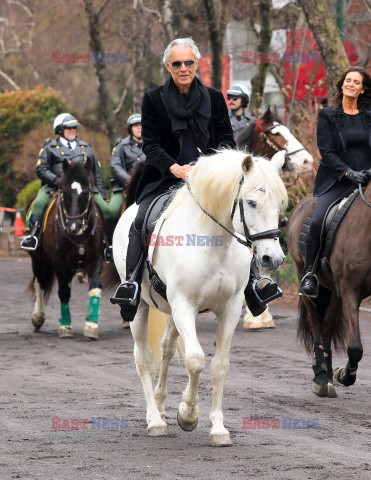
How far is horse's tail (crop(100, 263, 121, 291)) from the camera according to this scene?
43.1ft

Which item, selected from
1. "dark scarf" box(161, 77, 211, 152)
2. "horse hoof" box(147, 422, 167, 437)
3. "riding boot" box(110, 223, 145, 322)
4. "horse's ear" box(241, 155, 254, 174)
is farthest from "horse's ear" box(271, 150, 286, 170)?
"horse hoof" box(147, 422, 167, 437)

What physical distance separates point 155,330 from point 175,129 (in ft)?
5.33

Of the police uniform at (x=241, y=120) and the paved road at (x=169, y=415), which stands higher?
the police uniform at (x=241, y=120)

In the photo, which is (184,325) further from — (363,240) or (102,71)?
(102,71)

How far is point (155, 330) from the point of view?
784 cm

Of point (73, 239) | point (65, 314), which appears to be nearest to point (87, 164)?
point (73, 239)

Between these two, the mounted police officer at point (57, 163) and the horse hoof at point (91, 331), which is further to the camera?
the mounted police officer at point (57, 163)

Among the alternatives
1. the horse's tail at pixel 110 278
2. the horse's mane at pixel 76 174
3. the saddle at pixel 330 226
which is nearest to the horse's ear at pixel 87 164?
Result: the horse's mane at pixel 76 174

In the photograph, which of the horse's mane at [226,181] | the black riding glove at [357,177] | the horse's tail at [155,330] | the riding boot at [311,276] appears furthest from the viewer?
the riding boot at [311,276]

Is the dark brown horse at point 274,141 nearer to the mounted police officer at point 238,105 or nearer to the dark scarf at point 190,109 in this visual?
the mounted police officer at point 238,105

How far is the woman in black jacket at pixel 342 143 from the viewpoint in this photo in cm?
888

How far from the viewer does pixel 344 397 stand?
345 inches

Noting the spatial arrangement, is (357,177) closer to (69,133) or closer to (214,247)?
(214,247)

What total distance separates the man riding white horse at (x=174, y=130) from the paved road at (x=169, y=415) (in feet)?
3.39
